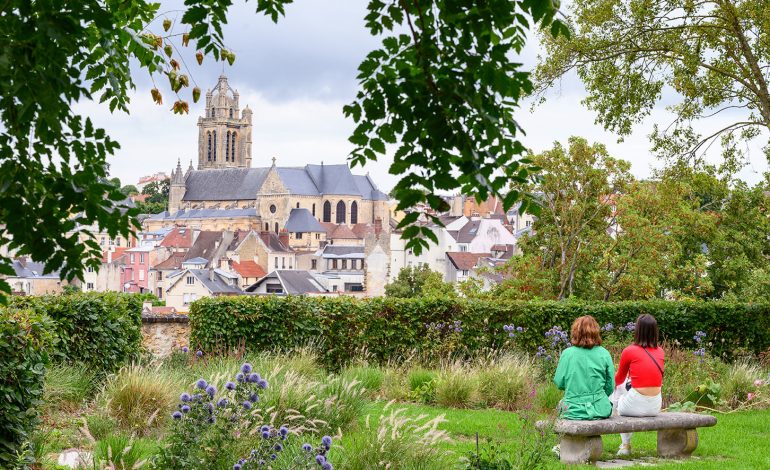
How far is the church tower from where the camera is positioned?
178 metres

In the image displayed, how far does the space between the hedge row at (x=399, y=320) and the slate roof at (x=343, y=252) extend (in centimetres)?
11059

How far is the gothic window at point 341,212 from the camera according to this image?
152 metres

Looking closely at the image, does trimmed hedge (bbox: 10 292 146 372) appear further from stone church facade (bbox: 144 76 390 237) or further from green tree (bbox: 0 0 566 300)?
stone church facade (bbox: 144 76 390 237)

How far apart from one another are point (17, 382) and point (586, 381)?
448cm

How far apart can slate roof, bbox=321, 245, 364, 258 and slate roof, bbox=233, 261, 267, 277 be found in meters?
11.8

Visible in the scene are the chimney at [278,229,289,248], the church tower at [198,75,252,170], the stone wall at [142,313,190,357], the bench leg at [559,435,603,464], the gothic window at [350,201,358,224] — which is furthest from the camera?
the church tower at [198,75,252,170]

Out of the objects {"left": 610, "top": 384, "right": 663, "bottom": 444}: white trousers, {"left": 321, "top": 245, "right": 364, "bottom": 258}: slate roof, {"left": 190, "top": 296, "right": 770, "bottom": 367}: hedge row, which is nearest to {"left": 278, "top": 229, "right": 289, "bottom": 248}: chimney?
{"left": 321, "top": 245, "right": 364, "bottom": 258}: slate roof

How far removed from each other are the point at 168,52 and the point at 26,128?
325cm

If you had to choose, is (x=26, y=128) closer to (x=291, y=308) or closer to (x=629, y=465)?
(x=629, y=465)

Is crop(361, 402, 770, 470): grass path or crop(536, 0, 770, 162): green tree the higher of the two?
crop(536, 0, 770, 162): green tree

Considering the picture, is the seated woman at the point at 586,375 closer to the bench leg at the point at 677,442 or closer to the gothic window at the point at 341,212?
the bench leg at the point at 677,442

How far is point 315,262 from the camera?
13012cm

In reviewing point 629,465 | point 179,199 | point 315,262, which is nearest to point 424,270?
point 315,262

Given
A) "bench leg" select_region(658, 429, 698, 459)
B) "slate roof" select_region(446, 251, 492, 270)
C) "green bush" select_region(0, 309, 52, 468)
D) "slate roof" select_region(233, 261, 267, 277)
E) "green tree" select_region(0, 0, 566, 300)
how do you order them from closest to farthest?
"green tree" select_region(0, 0, 566, 300) < "green bush" select_region(0, 309, 52, 468) < "bench leg" select_region(658, 429, 698, 459) < "slate roof" select_region(446, 251, 492, 270) < "slate roof" select_region(233, 261, 267, 277)
